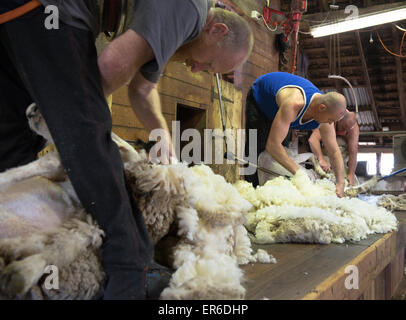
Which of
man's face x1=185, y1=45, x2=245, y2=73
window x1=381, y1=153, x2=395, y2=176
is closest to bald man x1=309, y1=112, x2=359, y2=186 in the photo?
man's face x1=185, y1=45, x2=245, y2=73

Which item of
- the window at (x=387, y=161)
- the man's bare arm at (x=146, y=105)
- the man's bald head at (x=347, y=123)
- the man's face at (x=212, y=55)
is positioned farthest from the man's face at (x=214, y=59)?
the window at (x=387, y=161)

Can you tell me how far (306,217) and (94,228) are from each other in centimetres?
110

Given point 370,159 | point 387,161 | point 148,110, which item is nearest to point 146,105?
point 148,110

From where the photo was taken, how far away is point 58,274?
0.80 metres

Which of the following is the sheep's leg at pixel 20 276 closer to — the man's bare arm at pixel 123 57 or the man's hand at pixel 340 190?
the man's bare arm at pixel 123 57

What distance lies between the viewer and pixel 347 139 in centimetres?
552

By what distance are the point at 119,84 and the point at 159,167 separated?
260 mm

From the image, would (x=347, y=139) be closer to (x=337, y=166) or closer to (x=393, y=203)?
(x=337, y=166)

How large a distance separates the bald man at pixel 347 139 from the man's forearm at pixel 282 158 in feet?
6.52

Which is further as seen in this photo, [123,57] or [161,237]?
[161,237]

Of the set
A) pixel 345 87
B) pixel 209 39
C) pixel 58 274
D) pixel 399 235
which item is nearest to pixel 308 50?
pixel 345 87

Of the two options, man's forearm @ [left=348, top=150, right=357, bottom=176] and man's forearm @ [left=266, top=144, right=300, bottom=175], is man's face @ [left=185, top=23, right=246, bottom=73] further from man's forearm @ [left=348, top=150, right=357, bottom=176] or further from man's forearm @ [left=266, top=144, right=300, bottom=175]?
man's forearm @ [left=348, top=150, right=357, bottom=176]

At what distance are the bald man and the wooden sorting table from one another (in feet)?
9.39

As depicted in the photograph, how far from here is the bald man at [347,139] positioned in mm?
4746
